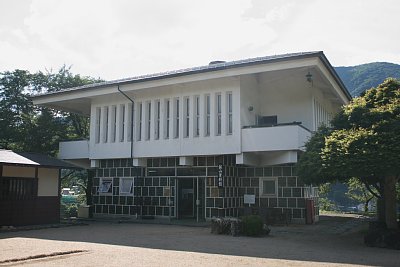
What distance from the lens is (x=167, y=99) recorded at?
69.8 ft

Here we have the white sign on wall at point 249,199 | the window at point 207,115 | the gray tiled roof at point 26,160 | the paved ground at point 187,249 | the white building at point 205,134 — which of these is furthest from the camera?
the white sign on wall at point 249,199

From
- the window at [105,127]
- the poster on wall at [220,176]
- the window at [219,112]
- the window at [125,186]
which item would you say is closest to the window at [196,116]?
the window at [219,112]

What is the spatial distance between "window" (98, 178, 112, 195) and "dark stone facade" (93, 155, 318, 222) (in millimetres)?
178

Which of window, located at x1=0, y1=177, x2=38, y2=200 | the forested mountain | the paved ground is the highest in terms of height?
the forested mountain

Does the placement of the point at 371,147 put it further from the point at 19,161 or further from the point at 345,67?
the point at 345,67

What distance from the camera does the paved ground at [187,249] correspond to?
9.40 meters

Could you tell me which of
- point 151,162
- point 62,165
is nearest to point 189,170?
point 151,162

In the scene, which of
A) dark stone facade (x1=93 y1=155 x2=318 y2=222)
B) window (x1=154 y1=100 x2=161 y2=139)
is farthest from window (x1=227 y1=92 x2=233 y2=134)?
window (x1=154 y1=100 x2=161 y2=139)

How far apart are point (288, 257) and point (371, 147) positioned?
143 inches

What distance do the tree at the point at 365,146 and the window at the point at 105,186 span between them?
12318 millimetres

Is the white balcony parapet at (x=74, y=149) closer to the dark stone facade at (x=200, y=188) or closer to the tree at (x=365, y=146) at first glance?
the dark stone facade at (x=200, y=188)

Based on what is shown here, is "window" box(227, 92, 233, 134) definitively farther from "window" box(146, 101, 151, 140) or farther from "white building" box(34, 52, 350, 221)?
"window" box(146, 101, 151, 140)

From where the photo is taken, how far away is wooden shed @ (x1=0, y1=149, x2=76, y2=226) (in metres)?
16.8

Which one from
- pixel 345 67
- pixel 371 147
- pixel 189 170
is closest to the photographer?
pixel 371 147
